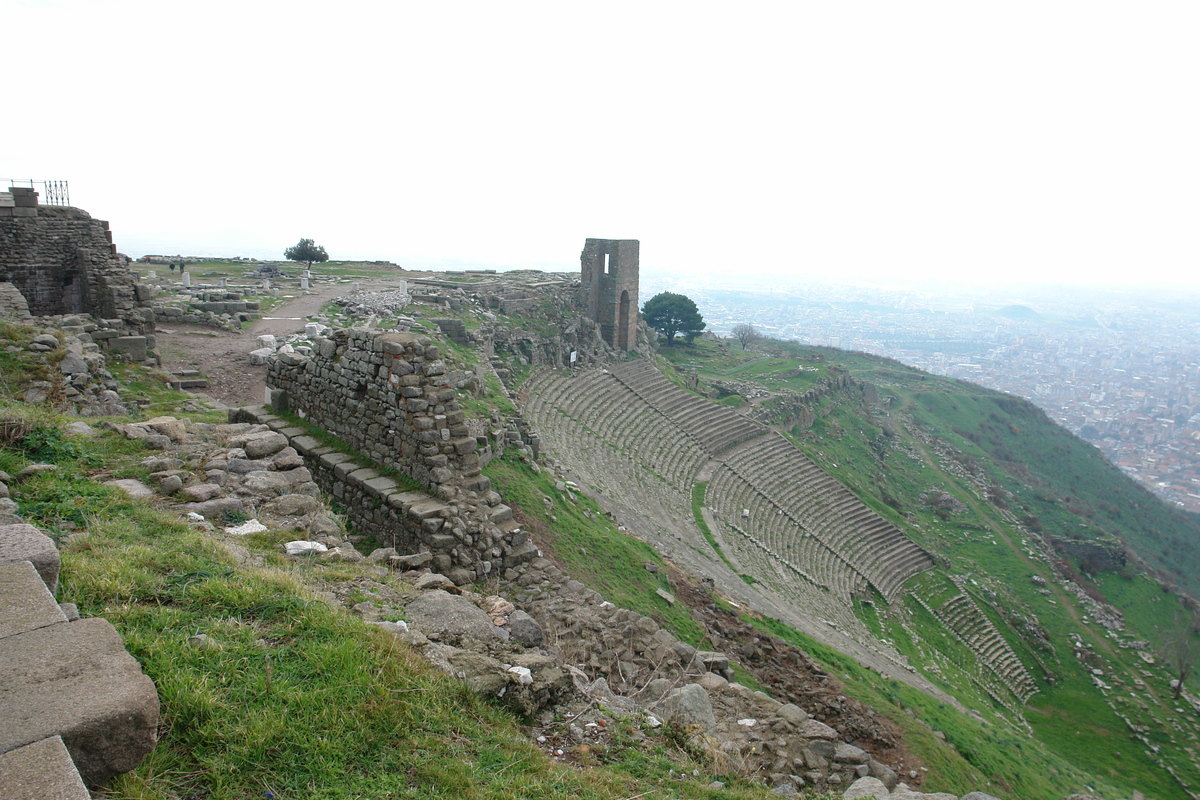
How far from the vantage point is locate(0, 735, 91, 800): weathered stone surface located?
6.66ft

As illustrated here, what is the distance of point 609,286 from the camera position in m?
32.8

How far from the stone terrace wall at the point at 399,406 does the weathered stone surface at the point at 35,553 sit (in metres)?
4.14

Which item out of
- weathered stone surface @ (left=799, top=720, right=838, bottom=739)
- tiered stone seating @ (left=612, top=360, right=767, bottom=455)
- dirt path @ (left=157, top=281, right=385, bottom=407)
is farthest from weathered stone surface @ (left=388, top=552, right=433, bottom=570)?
tiered stone seating @ (left=612, top=360, right=767, bottom=455)

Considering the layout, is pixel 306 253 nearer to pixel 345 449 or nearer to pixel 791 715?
pixel 345 449

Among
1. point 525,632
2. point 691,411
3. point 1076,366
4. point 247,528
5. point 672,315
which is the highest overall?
point 672,315

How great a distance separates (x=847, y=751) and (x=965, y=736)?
8.08 metres

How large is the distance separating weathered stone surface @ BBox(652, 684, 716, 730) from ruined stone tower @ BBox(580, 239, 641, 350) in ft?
91.1

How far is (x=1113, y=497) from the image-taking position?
49.7 meters

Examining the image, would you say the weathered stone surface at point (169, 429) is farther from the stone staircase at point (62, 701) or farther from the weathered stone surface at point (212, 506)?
the stone staircase at point (62, 701)

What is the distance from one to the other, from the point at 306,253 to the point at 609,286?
66.1 feet

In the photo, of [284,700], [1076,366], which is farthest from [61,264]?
[1076,366]

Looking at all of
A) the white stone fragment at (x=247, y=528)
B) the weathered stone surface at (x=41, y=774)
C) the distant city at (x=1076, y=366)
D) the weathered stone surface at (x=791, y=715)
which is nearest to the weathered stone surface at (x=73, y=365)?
the white stone fragment at (x=247, y=528)

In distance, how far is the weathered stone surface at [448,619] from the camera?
185 inches

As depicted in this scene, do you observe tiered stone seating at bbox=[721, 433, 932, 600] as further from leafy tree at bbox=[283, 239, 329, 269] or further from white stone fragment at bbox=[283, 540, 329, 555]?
leafy tree at bbox=[283, 239, 329, 269]
